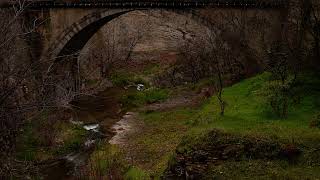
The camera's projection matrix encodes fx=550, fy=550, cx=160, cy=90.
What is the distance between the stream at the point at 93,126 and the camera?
59.0ft

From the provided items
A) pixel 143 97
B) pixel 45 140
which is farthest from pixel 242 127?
pixel 143 97

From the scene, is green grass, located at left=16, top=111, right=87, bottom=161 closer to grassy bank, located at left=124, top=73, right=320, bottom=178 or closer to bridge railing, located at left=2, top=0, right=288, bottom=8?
grassy bank, located at left=124, top=73, right=320, bottom=178

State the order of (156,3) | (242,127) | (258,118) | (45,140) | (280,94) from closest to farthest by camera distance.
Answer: (242,127) → (258,118) → (280,94) → (45,140) → (156,3)

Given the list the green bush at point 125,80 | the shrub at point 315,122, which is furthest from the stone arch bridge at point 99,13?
the shrub at point 315,122

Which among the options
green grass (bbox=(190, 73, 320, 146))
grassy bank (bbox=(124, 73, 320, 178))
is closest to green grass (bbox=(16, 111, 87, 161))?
grassy bank (bbox=(124, 73, 320, 178))

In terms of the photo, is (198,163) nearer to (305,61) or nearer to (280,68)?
(280,68)

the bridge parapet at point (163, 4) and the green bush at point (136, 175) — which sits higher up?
the bridge parapet at point (163, 4)

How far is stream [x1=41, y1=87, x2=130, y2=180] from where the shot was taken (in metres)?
18.0

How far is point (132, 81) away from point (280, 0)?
35.5ft

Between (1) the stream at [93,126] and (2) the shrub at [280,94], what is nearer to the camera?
(2) the shrub at [280,94]

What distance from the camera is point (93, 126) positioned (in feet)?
76.5

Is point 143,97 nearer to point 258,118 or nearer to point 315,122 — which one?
point 258,118

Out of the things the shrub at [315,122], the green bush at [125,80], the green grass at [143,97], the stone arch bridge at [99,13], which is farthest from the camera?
the green bush at [125,80]

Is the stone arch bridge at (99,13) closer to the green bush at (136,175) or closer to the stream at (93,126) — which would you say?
the stream at (93,126)
